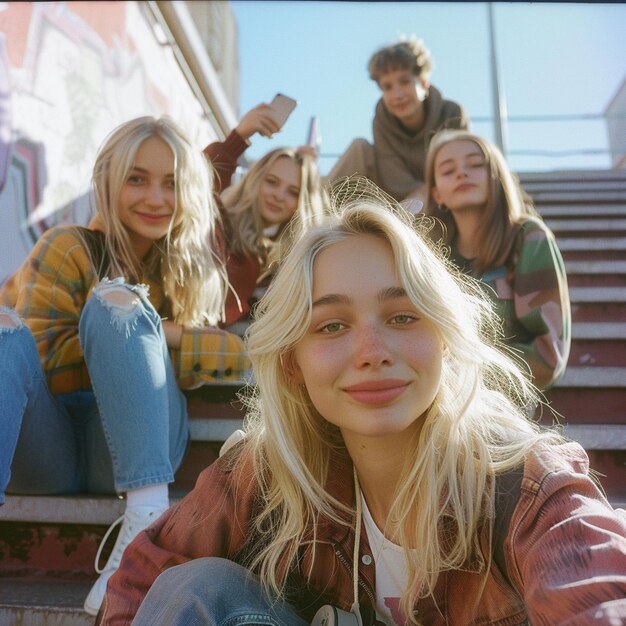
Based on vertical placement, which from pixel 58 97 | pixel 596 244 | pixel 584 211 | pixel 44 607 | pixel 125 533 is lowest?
pixel 44 607

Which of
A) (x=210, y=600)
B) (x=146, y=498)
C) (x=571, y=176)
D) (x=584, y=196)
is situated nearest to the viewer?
(x=210, y=600)

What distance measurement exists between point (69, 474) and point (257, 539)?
74 cm

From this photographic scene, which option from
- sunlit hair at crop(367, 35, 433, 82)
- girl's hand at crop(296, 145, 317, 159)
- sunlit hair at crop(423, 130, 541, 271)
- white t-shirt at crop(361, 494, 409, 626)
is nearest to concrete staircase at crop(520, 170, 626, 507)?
sunlit hair at crop(423, 130, 541, 271)

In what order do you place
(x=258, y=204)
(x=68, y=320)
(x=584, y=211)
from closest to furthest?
(x=68, y=320), (x=258, y=204), (x=584, y=211)

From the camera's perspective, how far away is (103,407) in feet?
5.17

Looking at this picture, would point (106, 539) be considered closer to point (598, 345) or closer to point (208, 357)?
point (208, 357)

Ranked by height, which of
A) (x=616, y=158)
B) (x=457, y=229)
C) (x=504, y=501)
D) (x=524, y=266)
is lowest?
(x=504, y=501)

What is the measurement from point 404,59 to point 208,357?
2.05m

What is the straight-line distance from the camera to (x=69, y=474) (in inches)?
68.5

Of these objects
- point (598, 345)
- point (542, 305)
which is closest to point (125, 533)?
point (542, 305)

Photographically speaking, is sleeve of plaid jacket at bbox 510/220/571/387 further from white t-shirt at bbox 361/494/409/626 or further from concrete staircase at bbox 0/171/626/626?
white t-shirt at bbox 361/494/409/626

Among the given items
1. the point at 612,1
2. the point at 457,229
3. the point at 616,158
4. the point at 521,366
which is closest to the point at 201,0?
the point at 616,158

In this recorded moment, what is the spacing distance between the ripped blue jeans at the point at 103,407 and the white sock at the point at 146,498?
0.7 inches

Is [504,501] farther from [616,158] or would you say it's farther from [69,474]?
[616,158]
